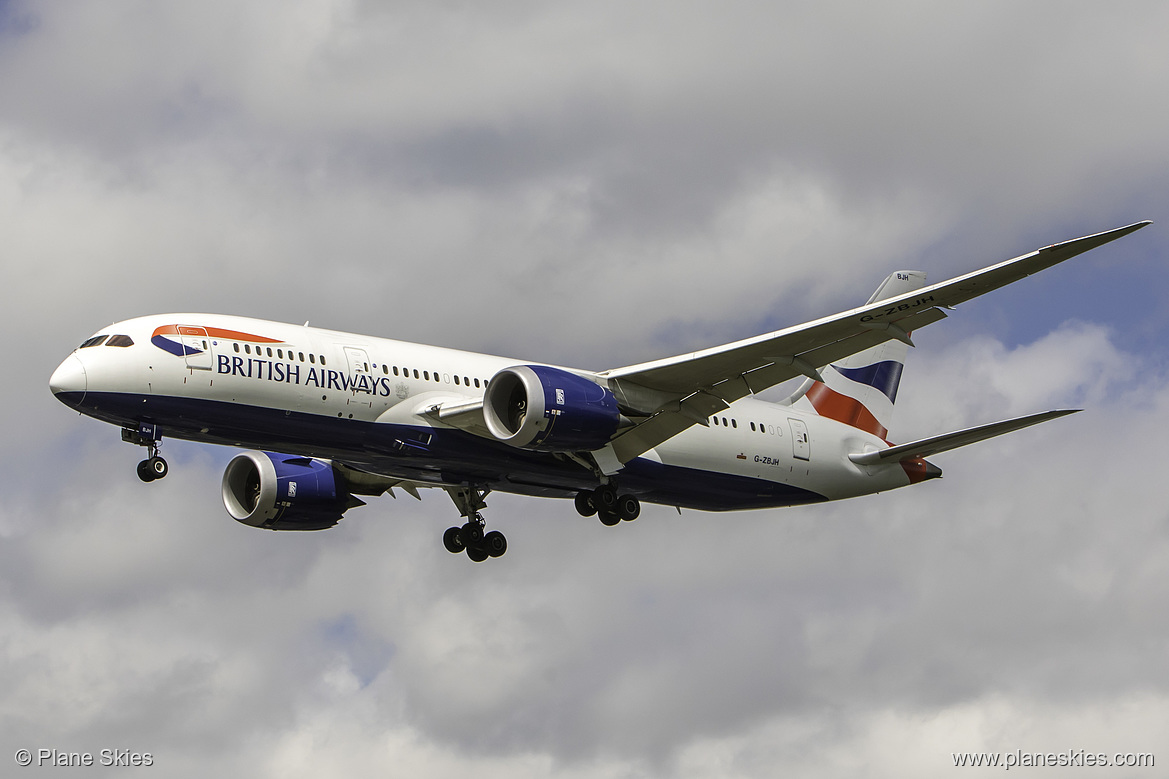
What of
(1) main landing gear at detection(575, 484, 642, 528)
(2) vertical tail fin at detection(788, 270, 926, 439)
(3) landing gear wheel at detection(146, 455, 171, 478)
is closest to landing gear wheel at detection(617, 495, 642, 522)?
(1) main landing gear at detection(575, 484, 642, 528)

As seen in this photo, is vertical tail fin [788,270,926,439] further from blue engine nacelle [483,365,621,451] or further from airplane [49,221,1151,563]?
blue engine nacelle [483,365,621,451]

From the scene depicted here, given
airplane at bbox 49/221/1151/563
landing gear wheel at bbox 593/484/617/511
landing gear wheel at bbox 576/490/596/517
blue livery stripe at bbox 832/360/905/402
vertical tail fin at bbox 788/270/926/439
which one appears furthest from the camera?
blue livery stripe at bbox 832/360/905/402

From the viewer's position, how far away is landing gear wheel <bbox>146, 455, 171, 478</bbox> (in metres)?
32.3

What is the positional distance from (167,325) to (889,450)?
20.6 meters

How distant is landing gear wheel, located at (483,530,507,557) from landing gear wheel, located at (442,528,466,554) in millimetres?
718

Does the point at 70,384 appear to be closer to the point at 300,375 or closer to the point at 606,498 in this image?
the point at 300,375

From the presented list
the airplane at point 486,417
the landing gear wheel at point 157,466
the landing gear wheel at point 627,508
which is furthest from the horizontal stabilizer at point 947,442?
the landing gear wheel at point 157,466

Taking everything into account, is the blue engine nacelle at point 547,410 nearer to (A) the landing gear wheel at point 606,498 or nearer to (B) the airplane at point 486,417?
(B) the airplane at point 486,417

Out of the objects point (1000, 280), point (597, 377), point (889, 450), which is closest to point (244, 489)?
point (597, 377)

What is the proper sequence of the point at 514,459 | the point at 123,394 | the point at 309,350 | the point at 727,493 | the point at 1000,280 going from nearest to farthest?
the point at 1000,280
the point at 123,394
the point at 309,350
the point at 514,459
the point at 727,493

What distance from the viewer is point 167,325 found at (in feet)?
107

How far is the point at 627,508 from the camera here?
38281 millimetres

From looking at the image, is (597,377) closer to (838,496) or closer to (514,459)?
(514,459)

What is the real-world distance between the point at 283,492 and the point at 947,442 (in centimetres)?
1882
